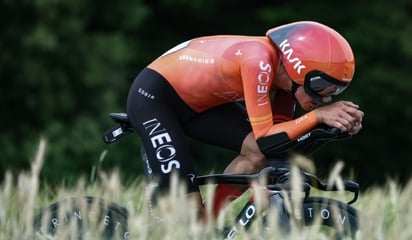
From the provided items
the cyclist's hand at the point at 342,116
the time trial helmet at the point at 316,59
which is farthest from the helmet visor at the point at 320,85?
the cyclist's hand at the point at 342,116

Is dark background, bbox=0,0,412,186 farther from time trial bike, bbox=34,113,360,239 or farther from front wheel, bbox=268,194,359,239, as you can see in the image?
front wheel, bbox=268,194,359,239

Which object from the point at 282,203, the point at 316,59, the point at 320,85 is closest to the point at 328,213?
the point at 282,203

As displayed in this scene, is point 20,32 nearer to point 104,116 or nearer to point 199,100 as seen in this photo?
point 104,116

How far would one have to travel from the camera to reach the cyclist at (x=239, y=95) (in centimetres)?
565

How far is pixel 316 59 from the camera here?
5668 mm

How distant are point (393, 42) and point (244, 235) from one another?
17288 millimetres

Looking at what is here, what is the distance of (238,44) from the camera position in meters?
5.94

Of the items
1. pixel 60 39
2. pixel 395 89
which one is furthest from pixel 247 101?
pixel 395 89

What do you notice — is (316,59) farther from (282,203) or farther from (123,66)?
(123,66)

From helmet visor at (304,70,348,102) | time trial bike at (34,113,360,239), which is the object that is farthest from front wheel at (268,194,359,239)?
helmet visor at (304,70,348,102)

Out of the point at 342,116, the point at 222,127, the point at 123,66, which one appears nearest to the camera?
the point at 342,116

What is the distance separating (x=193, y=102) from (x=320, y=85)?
0.74 metres

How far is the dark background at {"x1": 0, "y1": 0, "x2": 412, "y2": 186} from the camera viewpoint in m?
18.7

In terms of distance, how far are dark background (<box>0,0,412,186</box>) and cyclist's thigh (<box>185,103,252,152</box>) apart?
1032 cm
